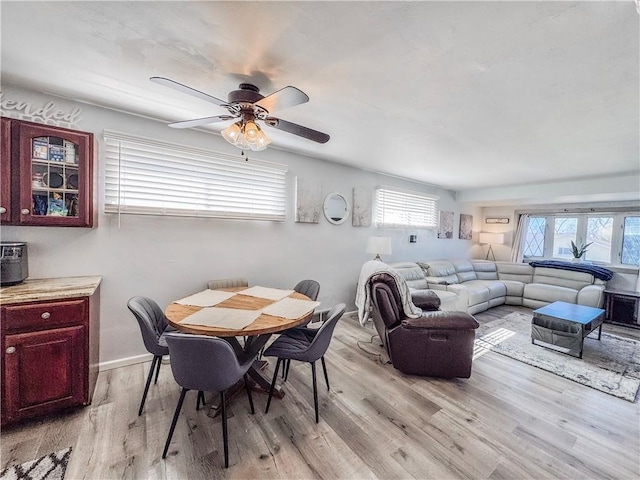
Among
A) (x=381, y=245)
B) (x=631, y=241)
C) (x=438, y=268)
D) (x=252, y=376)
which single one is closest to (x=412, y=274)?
(x=438, y=268)

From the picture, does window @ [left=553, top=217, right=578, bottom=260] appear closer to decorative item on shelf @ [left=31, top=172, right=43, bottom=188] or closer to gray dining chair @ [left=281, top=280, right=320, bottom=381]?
gray dining chair @ [left=281, top=280, right=320, bottom=381]

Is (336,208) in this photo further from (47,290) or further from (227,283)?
(47,290)

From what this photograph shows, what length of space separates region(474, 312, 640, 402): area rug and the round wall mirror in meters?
2.47

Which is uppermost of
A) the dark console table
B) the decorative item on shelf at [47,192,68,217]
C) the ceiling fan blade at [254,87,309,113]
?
the ceiling fan blade at [254,87,309,113]

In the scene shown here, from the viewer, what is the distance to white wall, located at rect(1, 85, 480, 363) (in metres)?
2.29

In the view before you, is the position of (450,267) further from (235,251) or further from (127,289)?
(127,289)

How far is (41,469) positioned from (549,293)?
6658 millimetres

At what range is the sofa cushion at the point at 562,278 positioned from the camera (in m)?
4.84

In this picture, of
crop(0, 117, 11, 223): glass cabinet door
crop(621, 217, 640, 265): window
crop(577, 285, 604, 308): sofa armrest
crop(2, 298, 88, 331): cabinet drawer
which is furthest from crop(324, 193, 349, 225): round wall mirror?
crop(621, 217, 640, 265): window

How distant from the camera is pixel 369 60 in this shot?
1596mm

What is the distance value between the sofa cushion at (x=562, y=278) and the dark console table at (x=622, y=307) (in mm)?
457

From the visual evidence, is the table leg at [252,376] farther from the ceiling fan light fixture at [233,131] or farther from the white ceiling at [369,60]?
the white ceiling at [369,60]

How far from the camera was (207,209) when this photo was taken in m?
2.92

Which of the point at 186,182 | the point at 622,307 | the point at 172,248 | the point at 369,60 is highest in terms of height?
the point at 369,60
